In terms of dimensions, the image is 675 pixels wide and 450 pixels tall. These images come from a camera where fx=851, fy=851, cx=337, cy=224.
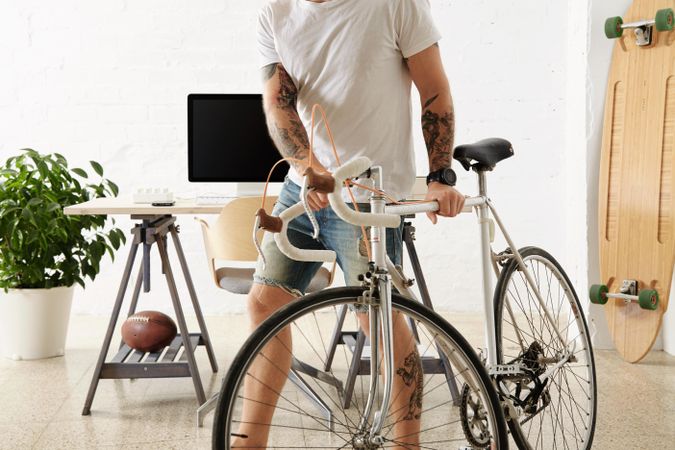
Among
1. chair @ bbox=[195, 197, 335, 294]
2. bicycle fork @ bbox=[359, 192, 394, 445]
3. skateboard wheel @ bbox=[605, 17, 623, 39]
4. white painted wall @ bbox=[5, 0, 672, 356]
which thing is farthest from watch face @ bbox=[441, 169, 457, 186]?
white painted wall @ bbox=[5, 0, 672, 356]

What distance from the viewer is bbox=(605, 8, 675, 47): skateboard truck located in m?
3.29

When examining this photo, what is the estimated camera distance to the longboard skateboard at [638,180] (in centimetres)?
335

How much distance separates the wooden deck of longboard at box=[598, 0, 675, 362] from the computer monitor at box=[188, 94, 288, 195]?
4.56ft

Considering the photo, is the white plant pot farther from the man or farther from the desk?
Result: the man

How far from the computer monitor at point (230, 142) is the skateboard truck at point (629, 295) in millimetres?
1378

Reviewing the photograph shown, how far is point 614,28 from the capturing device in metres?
3.50

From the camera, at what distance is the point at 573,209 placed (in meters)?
4.06

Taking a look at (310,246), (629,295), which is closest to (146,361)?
(310,246)

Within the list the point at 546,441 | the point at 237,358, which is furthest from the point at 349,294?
the point at 546,441

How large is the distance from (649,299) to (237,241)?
Answer: 5.28 ft

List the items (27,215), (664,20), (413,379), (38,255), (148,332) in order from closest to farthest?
(413,379)
(148,332)
(664,20)
(27,215)
(38,255)

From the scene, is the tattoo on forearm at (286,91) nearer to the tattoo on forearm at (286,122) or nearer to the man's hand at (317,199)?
the tattoo on forearm at (286,122)

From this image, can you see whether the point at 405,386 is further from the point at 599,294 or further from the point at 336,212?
the point at 599,294

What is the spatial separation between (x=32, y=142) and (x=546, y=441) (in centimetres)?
313
